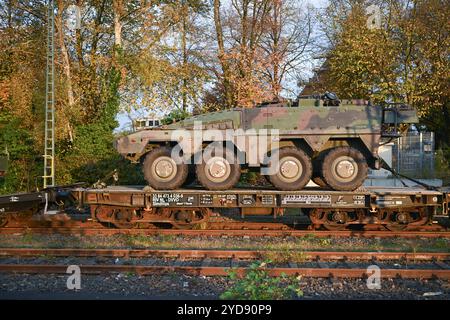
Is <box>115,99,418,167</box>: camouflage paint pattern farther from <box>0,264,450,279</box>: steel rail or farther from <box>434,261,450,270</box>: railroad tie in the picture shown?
<box>0,264,450,279</box>: steel rail

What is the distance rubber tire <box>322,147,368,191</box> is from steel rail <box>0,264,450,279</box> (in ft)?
13.1

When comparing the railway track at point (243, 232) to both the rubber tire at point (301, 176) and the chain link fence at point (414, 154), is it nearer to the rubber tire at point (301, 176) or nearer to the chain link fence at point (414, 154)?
the rubber tire at point (301, 176)

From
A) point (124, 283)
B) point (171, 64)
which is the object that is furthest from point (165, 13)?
point (124, 283)

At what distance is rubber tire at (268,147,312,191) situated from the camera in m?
12.1

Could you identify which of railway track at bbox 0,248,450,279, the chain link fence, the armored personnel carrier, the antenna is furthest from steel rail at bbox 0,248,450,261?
the chain link fence

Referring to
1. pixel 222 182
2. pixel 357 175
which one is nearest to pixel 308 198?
pixel 357 175

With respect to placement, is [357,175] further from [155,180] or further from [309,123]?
[155,180]

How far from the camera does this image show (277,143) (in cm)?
1216

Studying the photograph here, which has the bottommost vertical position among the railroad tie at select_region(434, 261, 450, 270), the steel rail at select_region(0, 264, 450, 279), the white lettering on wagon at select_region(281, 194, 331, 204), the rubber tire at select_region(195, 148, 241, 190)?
the railroad tie at select_region(434, 261, 450, 270)

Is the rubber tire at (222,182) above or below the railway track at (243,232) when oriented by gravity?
above

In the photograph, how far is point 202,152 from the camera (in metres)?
12.3

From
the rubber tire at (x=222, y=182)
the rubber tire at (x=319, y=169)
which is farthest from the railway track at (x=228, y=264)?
the rubber tire at (x=319, y=169)

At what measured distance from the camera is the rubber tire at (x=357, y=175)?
12.1 meters

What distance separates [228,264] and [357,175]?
4747mm
